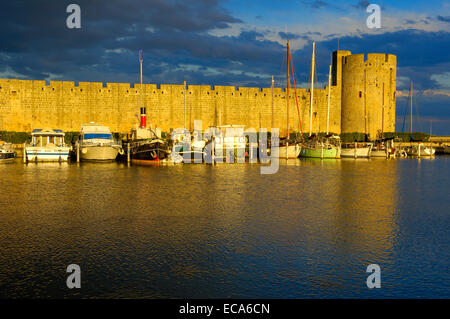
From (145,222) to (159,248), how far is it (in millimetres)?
1616

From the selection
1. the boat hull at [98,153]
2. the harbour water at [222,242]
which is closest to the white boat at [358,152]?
the boat hull at [98,153]

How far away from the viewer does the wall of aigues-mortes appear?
28.8 meters

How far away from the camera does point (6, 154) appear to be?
21688 millimetres

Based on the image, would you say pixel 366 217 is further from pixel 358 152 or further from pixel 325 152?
pixel 358 152

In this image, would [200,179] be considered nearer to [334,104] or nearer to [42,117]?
[42,117]

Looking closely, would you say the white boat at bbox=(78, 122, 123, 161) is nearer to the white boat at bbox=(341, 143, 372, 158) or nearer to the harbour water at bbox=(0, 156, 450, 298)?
the harbour water at bbox=(0, 156, 450, 298)

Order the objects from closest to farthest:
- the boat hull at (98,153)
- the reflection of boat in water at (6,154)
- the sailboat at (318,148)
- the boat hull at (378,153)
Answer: the boat hull at (98,153), the reflection of boat in water at (6,154), the sailboat at (318,148), the boat hull at (378,153)

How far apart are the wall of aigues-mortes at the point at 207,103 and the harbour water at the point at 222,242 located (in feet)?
63.1

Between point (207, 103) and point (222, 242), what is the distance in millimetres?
27225

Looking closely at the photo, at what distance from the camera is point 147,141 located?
21.3 meters

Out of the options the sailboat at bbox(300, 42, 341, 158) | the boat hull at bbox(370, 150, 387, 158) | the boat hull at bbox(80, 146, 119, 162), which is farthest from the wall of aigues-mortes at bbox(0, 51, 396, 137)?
the boat hull at bbox(80, 146, 119, 162)

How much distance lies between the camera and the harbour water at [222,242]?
4.30 m

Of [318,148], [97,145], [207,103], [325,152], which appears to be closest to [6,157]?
[97,145]

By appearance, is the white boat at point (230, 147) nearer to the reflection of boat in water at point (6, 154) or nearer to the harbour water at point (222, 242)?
the reflection of boat in water at point (6, 154)
